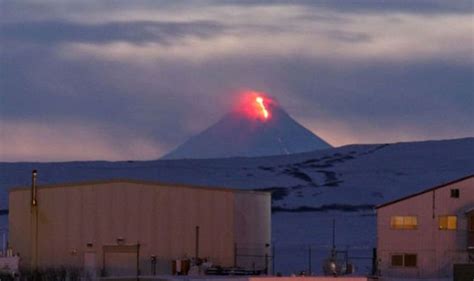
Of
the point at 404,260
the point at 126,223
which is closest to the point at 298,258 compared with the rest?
the point at 126,223

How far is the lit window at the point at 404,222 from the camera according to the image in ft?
187

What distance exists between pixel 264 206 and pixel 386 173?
63210mm

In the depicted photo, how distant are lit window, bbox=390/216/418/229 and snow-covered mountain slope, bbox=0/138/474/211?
144 feet

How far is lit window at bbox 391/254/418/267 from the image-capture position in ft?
186

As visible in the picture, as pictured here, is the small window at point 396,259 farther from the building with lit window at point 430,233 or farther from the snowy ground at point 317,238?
the snowy ground at point 317,238

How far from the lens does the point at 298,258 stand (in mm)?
78125

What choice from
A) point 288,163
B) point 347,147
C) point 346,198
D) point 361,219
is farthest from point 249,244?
point 347,147

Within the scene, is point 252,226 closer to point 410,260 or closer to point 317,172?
point 410,260

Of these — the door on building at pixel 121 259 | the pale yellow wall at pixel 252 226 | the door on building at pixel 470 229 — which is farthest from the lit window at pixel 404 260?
the door on building at pixel 121 259

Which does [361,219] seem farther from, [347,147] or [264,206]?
[347,147]

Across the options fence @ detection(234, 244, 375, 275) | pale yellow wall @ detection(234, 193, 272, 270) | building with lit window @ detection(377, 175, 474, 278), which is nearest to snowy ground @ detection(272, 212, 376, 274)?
fence @ detection(234, 244, 375, 275)

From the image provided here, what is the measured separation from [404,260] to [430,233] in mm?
1285

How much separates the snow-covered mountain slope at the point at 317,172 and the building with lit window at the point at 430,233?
145 ft

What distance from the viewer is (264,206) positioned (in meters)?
62.8
